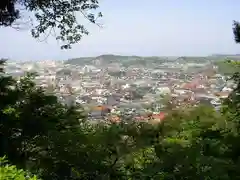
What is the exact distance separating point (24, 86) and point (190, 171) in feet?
22.6

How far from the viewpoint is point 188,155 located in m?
7.19

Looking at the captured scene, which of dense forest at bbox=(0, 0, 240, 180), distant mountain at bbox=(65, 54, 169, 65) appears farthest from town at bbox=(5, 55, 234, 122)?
dense forest at bbox=(0, 0, 240, 180)

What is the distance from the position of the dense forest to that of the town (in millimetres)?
1808

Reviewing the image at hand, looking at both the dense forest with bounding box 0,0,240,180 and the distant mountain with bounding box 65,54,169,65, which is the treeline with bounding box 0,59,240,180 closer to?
the dense forest with bounding box 0,0,240,180

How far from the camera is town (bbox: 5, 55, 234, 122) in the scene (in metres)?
21.0

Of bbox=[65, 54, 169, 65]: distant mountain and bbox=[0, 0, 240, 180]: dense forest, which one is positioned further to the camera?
bbox=[65, 54, 169, 65]: distant mountain

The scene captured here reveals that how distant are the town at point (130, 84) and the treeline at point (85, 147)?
1833mm

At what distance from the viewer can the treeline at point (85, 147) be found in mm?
7199

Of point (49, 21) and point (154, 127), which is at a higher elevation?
point (49, 21)

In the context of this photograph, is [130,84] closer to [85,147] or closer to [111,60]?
[111,60]

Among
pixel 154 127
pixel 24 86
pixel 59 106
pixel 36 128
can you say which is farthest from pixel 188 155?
pixel 154 127

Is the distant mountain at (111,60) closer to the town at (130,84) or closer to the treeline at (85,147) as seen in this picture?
the town at (130,84)

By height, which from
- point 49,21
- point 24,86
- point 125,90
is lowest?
point 125,90

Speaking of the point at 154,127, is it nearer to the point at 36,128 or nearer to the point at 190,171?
the point at 36,128
